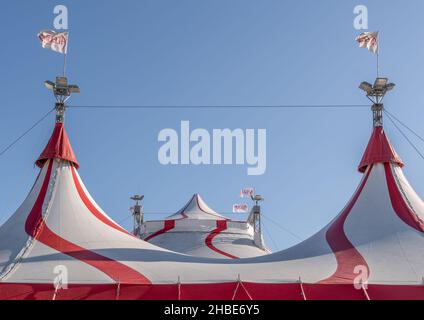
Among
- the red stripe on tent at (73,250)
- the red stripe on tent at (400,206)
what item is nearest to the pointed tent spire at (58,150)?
the red stripe on tent at (73,250)

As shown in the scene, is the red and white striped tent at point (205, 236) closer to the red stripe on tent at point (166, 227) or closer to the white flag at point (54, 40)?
the red stripe on tent at point (166, 227)

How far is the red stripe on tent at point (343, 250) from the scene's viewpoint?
7291mm

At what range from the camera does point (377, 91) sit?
10.4 metres

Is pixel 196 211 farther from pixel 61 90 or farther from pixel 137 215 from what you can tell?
pixel 61 90

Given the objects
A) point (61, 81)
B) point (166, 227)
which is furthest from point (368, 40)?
point (166, 227)

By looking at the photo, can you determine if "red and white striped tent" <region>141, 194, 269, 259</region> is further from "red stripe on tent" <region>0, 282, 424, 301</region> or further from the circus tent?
"red stripe on tent" <region>0, 282, 424, 301</region>

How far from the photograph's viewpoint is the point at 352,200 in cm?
949

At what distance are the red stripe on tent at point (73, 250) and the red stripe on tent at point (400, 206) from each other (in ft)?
13.8

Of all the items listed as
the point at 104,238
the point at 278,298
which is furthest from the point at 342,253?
the point at 104,238

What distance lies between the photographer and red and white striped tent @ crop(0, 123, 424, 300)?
22.7 feet
